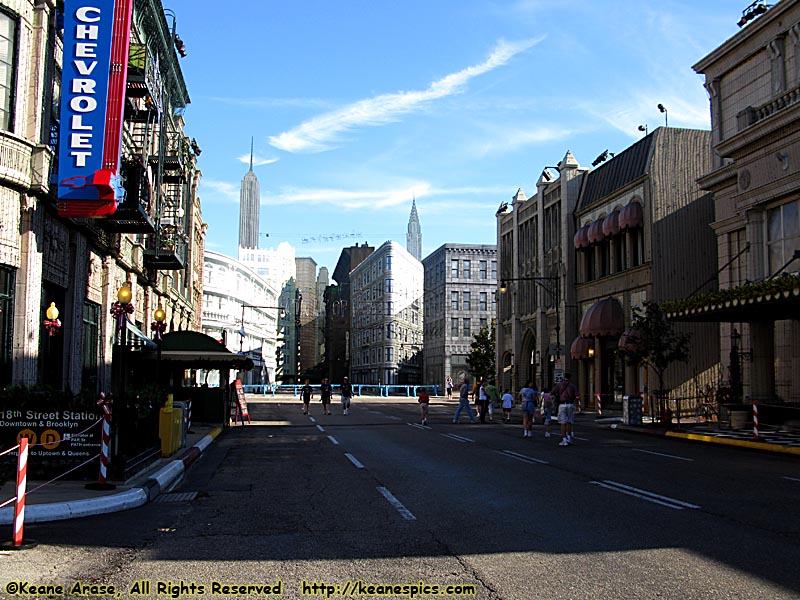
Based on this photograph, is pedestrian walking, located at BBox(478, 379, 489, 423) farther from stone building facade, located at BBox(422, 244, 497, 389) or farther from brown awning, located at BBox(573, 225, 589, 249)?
stone building facade, located at BBox(422, 244, 497, 389)

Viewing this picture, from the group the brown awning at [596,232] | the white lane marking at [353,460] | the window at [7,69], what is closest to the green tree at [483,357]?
the brown awning at [596,232]

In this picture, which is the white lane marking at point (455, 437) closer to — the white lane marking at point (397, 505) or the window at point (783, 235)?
the white lane marking at point (397, 505)

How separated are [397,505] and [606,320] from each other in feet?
107

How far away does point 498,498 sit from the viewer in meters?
10.9

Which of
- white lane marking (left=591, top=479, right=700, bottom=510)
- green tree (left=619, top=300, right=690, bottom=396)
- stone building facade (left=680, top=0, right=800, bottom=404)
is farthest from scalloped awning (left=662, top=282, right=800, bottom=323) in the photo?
white lane marking (left=591, top=479, right=700, bottom=510)

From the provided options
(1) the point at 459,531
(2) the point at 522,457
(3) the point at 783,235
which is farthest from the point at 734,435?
(1) the point at 459,531

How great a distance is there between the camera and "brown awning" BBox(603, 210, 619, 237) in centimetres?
4112

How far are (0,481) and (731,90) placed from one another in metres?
29.7

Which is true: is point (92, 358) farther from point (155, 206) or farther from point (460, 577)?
point (460, 577)

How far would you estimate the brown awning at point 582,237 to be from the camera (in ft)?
147

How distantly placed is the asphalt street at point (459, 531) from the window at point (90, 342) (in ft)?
30.1

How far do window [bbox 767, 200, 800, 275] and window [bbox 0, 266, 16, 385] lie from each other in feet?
73.0

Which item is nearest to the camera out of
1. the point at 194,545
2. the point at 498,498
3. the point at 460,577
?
the point at 460,577

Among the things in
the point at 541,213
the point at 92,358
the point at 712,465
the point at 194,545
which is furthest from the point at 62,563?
the point at 541,213
